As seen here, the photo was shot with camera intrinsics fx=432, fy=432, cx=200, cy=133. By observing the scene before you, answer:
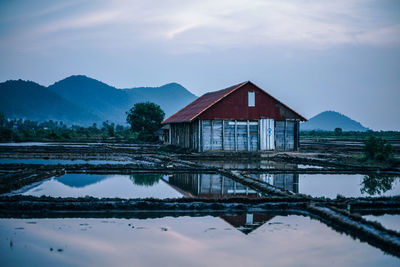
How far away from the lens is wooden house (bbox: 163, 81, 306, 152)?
107ft

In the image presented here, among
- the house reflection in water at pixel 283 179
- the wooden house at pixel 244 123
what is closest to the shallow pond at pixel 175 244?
the house reflection in water at pixel 283 179

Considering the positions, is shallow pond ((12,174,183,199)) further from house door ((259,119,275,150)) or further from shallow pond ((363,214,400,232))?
house door ((259,119,275,150))

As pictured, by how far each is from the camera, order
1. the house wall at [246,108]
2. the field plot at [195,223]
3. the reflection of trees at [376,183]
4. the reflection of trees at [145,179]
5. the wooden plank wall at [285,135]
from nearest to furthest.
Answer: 1. the field plot at [195,223]
2. the reflection of trees at [376,183]
3. the reflection of trees at [145,179]
4. the house wall at [246,108]
5. the wooden plank wall at [285,135]

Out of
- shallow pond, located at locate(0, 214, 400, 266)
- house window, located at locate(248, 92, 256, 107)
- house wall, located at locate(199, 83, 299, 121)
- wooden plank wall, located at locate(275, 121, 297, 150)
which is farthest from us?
wooden plank wall, located at locate(275, 121, 297, 150)

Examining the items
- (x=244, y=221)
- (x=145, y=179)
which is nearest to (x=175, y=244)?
(x=244, y=221)

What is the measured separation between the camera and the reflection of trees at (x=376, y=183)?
15.0m

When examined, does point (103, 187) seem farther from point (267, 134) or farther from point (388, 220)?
point (267, 134)

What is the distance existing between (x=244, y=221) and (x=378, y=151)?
18.5m

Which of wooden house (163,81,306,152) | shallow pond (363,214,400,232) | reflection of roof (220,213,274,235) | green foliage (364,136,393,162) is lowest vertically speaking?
shallow pond (363,214,400,232)

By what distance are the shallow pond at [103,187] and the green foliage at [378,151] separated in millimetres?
14118

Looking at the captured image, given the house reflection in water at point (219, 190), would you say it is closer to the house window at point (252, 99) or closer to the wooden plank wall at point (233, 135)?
the wooden plank wall at point (233, 135)

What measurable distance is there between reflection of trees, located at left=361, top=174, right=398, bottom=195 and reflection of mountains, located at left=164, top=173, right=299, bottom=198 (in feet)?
8.17

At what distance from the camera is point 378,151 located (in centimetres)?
2583

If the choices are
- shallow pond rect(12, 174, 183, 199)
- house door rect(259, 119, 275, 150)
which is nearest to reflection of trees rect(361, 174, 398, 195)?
shallow pond rect(12, 174, 183, 199)
